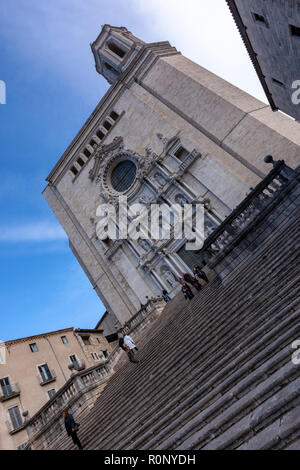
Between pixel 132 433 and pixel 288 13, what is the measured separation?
13.6 meters

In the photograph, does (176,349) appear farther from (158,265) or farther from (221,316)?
(158,265)

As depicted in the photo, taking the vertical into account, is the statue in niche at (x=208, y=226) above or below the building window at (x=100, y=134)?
below

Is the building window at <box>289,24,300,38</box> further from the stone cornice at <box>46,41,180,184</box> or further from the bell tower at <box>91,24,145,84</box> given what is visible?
the bell tower at <box>91,24,145,84</box>

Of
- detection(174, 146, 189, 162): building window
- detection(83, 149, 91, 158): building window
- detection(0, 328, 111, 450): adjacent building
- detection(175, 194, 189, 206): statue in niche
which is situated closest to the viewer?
detection(0, 328, 111, 450): adjacent building

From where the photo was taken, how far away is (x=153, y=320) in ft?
52.0

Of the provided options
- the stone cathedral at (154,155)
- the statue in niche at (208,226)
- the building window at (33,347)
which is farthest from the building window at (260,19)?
the building window at (33,347)

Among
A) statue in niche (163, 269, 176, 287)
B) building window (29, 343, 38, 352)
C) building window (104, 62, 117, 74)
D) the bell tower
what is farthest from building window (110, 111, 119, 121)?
building window (29, 343, 38, 352)

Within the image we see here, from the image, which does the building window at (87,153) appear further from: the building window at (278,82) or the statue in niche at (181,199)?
the building window at (278,82)

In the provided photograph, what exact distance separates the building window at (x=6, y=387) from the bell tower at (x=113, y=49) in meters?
25.9

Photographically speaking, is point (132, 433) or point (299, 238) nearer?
point (132, 433)

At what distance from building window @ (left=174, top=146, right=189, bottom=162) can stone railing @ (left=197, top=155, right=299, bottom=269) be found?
36.4 feet

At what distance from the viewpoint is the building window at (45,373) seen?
72.4 feet

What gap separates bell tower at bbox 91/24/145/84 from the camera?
27422 mm
